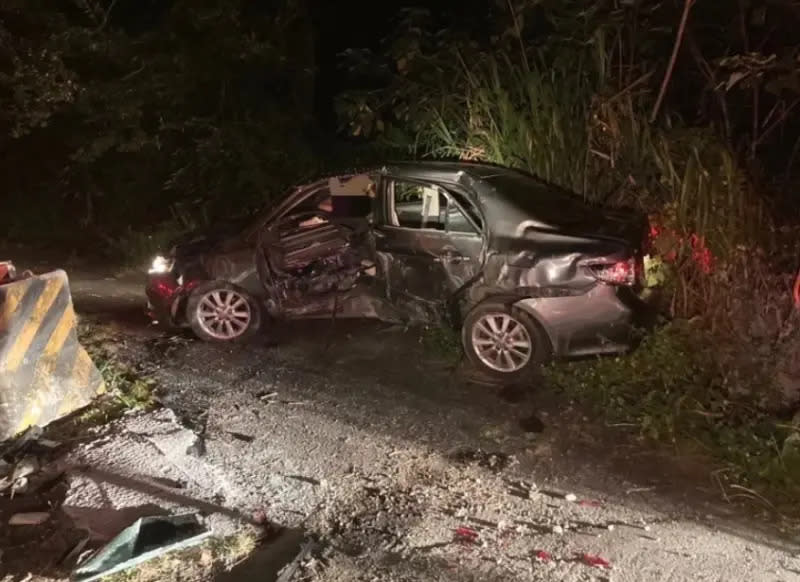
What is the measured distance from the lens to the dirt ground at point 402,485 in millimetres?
4098

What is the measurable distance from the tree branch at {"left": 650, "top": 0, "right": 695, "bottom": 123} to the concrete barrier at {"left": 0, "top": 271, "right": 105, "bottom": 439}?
5386 mm

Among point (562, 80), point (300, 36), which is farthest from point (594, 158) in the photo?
point (300, 36)

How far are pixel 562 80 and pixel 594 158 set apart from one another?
1.20 meters

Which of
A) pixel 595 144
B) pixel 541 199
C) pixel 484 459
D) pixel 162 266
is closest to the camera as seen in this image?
pixel 484 459

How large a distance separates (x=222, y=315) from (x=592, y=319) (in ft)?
11.1

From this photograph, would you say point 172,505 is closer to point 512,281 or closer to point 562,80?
point 512,281

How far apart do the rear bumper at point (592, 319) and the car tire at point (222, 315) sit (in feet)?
→ 8.59

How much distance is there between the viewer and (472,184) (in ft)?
21.5

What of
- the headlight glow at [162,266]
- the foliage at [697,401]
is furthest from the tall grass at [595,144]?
the headlight glow at [162,266]

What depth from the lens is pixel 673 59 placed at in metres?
7.49

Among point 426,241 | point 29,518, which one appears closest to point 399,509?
point 29,518

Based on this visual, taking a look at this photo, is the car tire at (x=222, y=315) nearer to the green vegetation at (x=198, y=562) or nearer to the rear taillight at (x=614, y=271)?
the rear taillight at (x=614, y=271)

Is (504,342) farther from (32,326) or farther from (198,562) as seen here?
(32,326)

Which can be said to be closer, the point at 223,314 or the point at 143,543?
the point at 143,543
